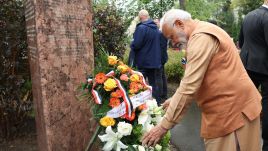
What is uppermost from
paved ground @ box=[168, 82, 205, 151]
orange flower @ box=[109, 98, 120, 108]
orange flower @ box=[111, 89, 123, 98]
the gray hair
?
the gray hair

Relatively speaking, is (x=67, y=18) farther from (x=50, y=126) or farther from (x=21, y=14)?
(x=21, y=14)

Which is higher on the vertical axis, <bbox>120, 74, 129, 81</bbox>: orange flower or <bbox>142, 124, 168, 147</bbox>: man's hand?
<bbox>120, 74, 129, 81</bbox>: orange flower

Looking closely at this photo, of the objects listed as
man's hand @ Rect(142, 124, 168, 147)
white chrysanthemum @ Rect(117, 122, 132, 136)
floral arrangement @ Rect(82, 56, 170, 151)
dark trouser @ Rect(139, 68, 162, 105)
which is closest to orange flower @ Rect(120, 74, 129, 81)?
floral arrangement @ Rect(82, 56, 170, 151)

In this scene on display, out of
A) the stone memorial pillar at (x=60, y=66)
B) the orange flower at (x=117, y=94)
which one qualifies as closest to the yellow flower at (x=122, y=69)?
the orange flower at (x=117, y=94)

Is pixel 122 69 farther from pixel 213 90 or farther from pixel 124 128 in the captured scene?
pixel 213 90

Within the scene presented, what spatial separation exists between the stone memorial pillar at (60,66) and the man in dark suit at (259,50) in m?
1.90

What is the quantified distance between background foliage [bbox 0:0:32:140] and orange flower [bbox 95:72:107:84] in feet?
8.39

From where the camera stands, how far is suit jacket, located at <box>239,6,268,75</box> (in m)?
4.58

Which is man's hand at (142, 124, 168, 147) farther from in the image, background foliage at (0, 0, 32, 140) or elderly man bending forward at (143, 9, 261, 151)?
background foliage at (0, 0, 32, 140)

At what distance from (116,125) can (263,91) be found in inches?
89.7

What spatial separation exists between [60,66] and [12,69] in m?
1.75

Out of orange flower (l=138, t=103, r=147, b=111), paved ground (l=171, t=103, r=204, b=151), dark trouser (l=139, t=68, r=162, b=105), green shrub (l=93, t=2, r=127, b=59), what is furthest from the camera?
dark trouser (l=139, t=68, r=162, b=105)

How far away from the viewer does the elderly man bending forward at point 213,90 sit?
2.66m

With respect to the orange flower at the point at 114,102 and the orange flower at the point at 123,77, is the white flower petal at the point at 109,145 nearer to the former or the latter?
the orange flower at the point at 114,102
